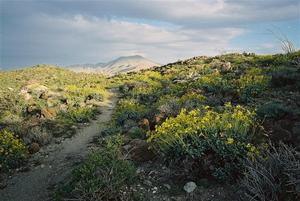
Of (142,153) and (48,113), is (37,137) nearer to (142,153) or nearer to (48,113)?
(48,113)

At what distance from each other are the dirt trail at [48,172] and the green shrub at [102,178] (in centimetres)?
124

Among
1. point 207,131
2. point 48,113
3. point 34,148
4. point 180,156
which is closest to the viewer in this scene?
point 207,131

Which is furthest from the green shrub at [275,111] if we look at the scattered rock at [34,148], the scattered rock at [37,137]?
the scattered rock at [37,137]

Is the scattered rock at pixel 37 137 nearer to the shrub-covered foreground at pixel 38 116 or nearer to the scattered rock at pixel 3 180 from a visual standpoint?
the shrub-covered foreground at pixel 38 116

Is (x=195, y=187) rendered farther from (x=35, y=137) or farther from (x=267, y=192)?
(x=35, y=137)

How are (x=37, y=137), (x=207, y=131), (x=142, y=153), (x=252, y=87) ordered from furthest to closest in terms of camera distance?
(x=252, y=87)
(x=37, y=137)
(x=142, y=153)
(x=207, y=131)

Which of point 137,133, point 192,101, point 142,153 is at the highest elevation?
point 192,101

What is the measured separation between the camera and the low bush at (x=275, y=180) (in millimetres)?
5129

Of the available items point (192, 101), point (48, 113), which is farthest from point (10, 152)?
point (192, 101)

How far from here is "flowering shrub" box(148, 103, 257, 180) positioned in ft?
21.5

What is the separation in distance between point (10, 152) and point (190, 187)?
5.23m

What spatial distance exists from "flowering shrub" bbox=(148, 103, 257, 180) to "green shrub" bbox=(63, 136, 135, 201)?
0.97 m

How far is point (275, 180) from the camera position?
18.2ft

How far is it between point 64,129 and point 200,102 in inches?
181
